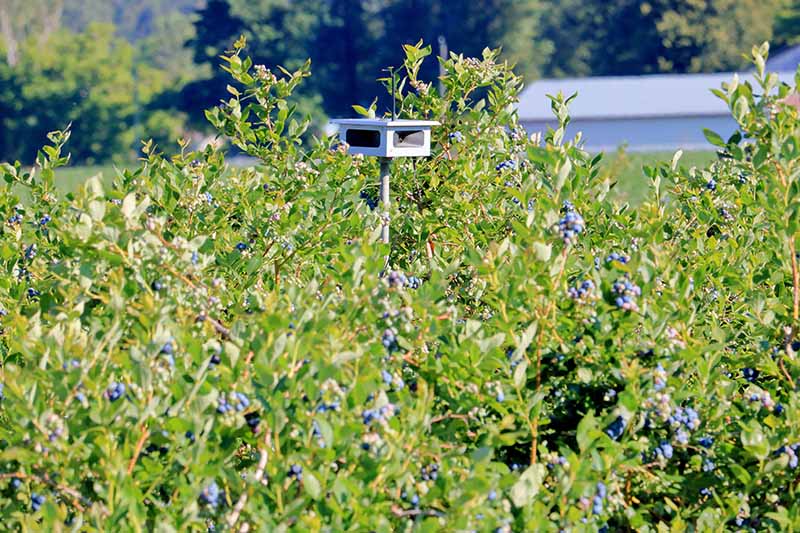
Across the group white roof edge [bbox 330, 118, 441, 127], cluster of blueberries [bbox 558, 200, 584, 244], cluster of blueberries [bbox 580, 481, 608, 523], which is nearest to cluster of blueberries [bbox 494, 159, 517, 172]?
white roof edge [bbox 330, 118, 441, 127]

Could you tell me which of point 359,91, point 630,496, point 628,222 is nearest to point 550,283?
point 630,496

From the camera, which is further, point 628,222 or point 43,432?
point 628,222

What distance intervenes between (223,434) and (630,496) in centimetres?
106

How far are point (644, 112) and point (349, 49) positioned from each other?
1913 cm

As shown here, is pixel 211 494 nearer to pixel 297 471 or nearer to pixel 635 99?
pixel 297 471

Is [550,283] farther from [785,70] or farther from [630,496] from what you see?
[785,70]

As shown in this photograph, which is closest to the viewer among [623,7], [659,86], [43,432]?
[43,432]

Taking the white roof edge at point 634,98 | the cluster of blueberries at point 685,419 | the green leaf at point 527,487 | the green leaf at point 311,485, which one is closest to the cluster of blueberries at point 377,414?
the green leaf at point 311,485

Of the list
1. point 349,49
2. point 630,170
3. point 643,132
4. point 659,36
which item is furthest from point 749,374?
point 349,49

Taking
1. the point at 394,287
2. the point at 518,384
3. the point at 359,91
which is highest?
the point at 394,287

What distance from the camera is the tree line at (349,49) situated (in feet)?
192

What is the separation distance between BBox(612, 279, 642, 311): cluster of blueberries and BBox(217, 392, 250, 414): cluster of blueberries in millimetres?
882

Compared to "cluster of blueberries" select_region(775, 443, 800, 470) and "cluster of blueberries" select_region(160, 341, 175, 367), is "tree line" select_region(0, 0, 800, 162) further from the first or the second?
"cluster of blueberries" select_region(160, 341, 175, 367)

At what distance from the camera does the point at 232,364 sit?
2525 mm
